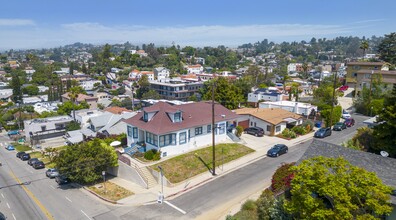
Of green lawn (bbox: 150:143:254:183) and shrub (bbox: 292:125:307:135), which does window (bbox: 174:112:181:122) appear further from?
shrub (bbox: 292:125:307:135)

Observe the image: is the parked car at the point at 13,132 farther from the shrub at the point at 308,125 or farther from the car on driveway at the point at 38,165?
the shrub at the point at 308,125

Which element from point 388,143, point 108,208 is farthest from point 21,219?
point 388,143

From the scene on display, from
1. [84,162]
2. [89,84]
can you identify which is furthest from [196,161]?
[89,84]

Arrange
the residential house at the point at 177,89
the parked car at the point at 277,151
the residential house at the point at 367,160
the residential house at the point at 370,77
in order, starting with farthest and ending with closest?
the residential house at the point at 177,89, the residential house at the point at 370,77, the parked car at the point at 277,151, the residential house at the point at 367,160

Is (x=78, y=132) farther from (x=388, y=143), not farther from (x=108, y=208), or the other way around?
(x=388, y=143)

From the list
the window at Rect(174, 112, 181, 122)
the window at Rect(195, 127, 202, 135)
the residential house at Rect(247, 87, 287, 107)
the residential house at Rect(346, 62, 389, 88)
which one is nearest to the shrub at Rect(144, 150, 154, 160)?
the window at Rect(174, 112, 181, 122)

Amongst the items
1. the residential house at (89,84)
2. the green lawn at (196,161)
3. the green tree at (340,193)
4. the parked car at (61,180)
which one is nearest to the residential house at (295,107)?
the green lawn at (196,161)
